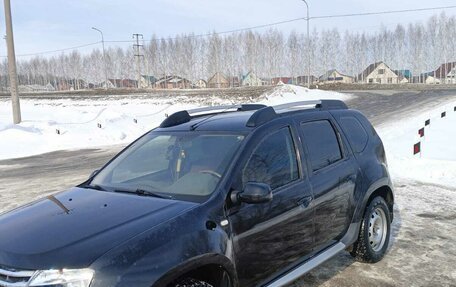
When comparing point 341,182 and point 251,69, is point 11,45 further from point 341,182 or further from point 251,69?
point 251,69

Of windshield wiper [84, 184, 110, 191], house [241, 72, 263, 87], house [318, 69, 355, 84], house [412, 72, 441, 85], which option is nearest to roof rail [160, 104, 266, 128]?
windshield wiper [84, 184, 110, 191]

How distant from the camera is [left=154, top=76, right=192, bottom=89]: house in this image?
385ft

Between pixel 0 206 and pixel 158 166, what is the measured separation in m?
5.19

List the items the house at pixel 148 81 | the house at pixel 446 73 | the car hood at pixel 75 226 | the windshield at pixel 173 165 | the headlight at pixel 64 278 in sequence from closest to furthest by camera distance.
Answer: the headlight at pixel 64 278 → the car hood at pixel 75 226 → the windshield at pixel 173 165 → the house at pixel 446 73 → the house at pixel 148 81

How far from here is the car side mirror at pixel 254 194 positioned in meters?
3.08

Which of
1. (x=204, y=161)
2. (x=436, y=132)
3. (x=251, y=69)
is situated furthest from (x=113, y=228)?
(x=251, y=69)

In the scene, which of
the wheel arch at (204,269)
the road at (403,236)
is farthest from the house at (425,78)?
the wheel arch at (204,269)

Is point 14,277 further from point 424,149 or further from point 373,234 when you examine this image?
point 424,149

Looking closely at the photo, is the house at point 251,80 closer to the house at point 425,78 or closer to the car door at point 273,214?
the house at point 425,78

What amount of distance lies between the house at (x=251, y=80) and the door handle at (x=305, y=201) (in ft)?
344

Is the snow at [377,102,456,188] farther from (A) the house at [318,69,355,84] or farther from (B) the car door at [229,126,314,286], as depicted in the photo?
(A) the house at [318,69,355,84]

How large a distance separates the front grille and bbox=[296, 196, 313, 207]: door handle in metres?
2.14

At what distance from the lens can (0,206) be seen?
7824 millimetres

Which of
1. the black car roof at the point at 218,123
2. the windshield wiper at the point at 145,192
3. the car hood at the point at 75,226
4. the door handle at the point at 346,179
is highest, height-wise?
the black car roof at the point at 218,123
